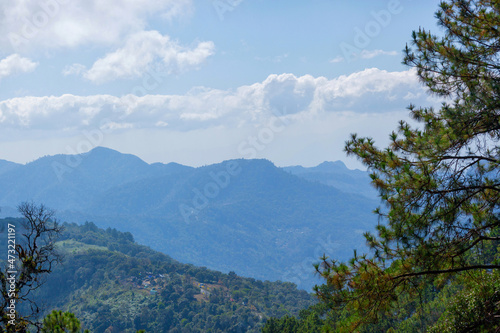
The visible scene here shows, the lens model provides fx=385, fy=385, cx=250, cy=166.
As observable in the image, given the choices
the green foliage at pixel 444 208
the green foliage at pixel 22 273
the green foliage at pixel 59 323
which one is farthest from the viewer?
the green foliage at pixel 59 323

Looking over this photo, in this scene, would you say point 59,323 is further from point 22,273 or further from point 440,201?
point 440,201

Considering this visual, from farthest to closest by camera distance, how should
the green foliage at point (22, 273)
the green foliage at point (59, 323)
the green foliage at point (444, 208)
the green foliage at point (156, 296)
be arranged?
the green foliage at point (156, 296), the green foliage at point (59, 323), the green foliage at point (22, 273), the green foliage at point (444, 208)

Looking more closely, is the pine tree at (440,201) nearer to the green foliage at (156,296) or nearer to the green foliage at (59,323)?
the green foliage at (59,323)

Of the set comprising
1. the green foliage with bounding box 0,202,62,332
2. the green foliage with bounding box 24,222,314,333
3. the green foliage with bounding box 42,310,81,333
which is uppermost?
the green foliage with bounding box 0,202,62,332

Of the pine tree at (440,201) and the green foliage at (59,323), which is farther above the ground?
the pine tree at (440,201)

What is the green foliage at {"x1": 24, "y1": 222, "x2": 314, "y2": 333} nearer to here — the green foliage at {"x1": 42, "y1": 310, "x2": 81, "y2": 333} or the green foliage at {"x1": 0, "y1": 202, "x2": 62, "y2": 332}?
the green foliage at {"x1": 0, "y1": 202, "x2": 62, "y2": 332}

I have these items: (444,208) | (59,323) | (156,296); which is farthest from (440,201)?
(156,296)

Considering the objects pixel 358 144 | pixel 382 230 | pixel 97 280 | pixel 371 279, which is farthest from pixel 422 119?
pixel 97 280

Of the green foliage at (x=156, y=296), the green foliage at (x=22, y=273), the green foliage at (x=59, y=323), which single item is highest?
the green foliage at (x=22, y=273)

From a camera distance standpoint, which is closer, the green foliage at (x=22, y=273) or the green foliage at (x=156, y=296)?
the green foliage at (x=22, y=273)

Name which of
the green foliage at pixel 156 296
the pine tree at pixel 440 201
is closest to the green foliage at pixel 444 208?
the pine tree at pixel 440 201

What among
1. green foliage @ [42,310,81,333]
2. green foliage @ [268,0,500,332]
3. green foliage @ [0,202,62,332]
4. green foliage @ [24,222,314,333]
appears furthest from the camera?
green foliage @ [24,222,314,333]

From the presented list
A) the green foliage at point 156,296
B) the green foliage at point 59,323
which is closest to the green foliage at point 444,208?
the green foliage at point 59,323

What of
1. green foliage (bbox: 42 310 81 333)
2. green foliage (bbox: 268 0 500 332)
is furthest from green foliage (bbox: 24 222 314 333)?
green foliage (bbox: 268 0 500 332)
